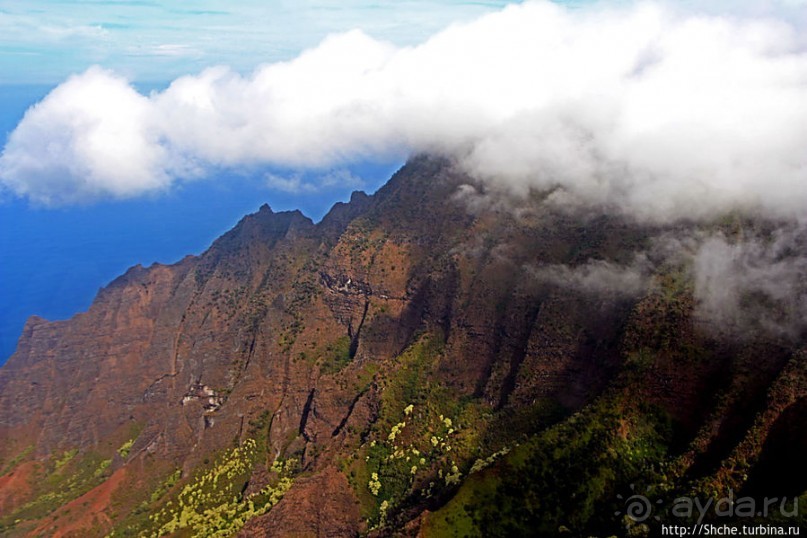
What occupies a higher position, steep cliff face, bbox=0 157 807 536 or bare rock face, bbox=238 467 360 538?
steep cliff face, bbox=0 157 807 536

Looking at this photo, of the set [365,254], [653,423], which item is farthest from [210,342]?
[653,423]

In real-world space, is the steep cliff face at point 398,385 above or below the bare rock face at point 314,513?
above

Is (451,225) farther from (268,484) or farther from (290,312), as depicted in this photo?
(268,484)

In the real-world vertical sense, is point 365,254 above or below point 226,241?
below

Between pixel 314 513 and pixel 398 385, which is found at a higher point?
pixel 398 385

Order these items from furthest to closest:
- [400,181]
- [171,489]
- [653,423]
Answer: [400,181] → [171,489] → [653,423]

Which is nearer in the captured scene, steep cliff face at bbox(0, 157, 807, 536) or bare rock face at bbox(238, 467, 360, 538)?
steep cliff face at bbox(0, 157, 807, 536)

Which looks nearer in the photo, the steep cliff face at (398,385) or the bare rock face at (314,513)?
the steep cliff face at (398,385)

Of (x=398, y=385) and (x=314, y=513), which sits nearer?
(x=314, y=513)
